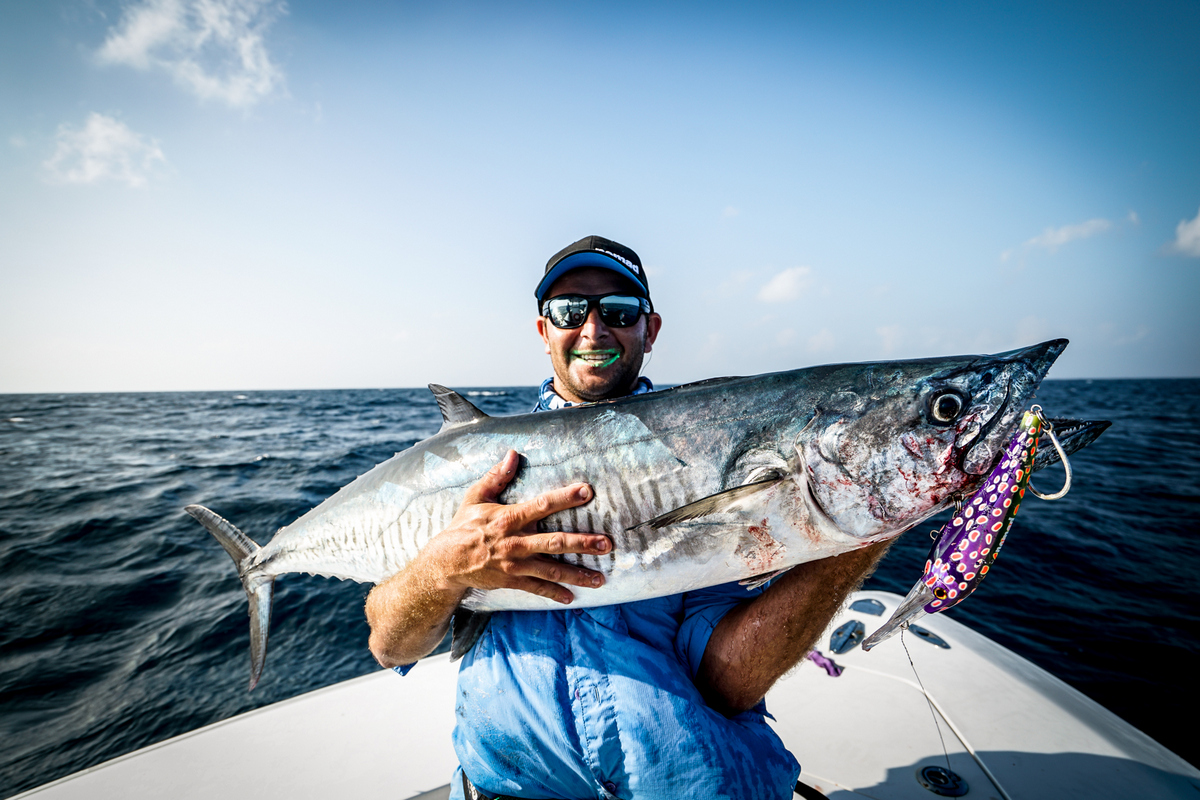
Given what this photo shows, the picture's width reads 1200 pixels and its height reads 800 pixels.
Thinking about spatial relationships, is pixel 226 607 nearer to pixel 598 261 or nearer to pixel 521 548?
pixel 521 548

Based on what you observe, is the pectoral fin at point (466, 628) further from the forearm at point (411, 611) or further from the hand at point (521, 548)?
the hand at point (521, 548)

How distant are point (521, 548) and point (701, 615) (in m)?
0.77

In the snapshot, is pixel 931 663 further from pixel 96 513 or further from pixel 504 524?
pixel 96 513

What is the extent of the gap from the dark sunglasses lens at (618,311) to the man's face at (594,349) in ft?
0.08

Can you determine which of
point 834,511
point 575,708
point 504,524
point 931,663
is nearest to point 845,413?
point 834,511

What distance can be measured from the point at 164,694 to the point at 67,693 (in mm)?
792

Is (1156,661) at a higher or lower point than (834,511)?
lower

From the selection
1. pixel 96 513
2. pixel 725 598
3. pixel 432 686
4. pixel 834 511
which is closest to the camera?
pixel 834 511

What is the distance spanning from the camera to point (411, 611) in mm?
1889

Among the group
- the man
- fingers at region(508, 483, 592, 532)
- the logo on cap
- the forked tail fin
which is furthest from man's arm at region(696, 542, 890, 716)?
the forked tail fin

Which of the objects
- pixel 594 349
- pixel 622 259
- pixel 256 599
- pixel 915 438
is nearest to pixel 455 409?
pixel 594 349

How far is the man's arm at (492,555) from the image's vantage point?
5.39 ft

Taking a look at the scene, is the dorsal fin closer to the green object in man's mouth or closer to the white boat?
the green object in man's mouth

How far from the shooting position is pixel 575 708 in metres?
1.64
